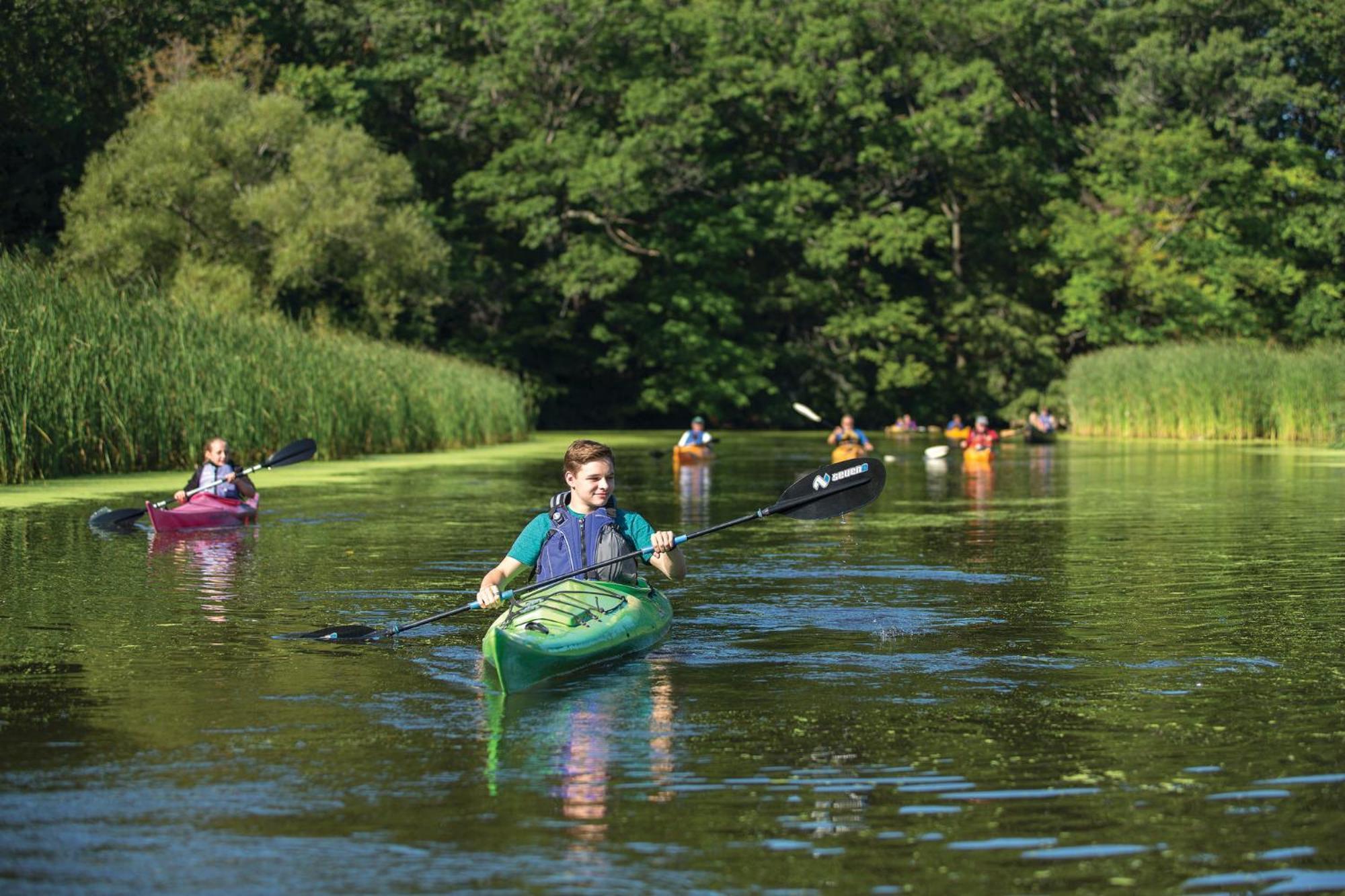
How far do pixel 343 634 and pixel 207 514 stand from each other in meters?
7.07

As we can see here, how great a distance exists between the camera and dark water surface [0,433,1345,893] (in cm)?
471

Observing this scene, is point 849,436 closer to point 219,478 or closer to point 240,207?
point 219,478

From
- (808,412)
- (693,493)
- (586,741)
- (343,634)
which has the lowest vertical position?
(586,741)

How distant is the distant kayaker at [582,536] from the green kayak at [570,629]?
0.60 feet

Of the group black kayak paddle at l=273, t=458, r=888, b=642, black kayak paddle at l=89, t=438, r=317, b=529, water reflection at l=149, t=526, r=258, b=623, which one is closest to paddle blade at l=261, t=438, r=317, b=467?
black kayak paddle at l=89, t=438, r=317, b=529

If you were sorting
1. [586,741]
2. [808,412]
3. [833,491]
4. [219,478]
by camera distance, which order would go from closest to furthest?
[586,741] → [833,491] → [219,478] → [808,412]

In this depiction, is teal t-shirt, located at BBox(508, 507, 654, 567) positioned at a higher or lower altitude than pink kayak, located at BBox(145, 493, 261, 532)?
higher

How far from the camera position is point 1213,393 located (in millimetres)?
39438

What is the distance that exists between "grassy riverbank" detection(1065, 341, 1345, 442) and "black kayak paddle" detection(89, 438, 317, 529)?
22524 mm

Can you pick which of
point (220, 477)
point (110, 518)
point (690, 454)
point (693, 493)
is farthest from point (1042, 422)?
point (110, 518)

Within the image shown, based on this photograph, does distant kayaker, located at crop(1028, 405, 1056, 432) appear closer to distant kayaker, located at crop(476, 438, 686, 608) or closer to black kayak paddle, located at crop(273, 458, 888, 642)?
black kayak paddle, located at crop(273, 458, 888, 642)

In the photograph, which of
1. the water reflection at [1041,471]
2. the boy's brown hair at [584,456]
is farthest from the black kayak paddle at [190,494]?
the water reflection at [1041,471]

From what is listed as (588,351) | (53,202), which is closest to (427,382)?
(53,202)

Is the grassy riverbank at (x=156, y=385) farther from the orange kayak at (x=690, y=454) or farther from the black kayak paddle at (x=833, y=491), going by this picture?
the black kayak paddle at (x=833, y=491)
